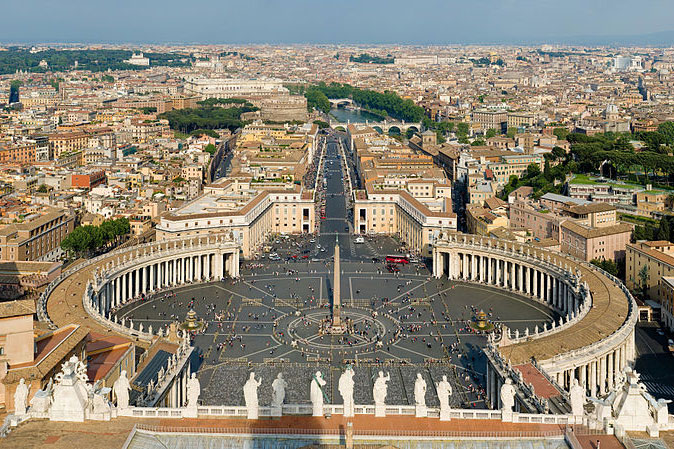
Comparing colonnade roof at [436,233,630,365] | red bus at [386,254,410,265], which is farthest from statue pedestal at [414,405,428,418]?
red bus at [386,254,410,265]

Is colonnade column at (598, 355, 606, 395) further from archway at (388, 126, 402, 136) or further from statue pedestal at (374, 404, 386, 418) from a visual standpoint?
archway at (388, 126, 402, 136)

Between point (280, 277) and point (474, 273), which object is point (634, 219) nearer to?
point (474, 273)

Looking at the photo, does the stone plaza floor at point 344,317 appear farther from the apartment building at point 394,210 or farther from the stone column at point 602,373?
the apartment building at point 394,210

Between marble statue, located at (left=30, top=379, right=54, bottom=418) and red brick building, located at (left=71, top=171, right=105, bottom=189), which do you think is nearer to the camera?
marble statue, located at (left=30, top=379, right=54, bottom=418)

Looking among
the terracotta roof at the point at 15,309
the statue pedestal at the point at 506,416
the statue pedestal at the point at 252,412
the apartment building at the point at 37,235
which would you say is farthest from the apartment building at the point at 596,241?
the terracotta roof at the point at 15,309

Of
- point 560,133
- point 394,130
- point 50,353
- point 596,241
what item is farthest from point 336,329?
point 394,130

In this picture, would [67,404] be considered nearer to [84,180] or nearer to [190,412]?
[190,412]
